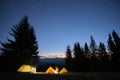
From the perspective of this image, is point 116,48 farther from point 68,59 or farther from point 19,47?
point 19,47

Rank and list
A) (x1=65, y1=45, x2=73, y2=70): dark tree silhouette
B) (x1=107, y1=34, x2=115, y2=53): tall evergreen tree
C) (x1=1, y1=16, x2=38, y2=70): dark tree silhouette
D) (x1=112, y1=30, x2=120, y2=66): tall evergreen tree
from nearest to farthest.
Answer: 1. (x1=1, y1=16, x2=38, y2=70): dark tree silhouette
2. (x1=112, y1=30, x2=120, y2=66): tall evergreen tree
3. (x1=107, y1=34, x2=115, y2=53): tall evergreen tree
4. (x1=65, y1=45, x2=73, y2=70): dark tree silhouette

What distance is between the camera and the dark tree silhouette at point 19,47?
23.3m

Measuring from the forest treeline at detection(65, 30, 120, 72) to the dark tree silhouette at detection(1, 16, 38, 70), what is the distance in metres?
23.5

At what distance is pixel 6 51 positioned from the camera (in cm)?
2452

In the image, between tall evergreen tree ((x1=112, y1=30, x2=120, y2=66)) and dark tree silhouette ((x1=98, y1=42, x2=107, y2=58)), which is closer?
tall evergreen tree ((x1=112, y1=30, x2=120, y2=66))

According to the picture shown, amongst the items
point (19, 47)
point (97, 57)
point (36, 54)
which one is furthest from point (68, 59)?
point (19, 47)

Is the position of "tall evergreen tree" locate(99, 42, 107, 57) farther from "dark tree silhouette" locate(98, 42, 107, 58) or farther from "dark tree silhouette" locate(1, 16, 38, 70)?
"dark tree silhouette" locate(1, 16, 38, 70)

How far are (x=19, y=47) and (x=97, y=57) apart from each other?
32.2 m

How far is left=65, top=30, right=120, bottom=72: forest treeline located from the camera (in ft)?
128

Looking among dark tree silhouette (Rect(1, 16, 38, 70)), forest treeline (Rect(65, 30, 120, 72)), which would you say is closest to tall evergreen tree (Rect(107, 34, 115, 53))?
forest treeline (Rect(65, 30, 120, 72))

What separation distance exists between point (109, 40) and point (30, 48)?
29486 mm

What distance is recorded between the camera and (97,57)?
1796 inches

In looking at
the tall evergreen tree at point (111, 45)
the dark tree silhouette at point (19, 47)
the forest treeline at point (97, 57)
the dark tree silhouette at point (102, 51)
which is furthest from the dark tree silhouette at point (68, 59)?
the dark tree silhouette at point (19, 47)

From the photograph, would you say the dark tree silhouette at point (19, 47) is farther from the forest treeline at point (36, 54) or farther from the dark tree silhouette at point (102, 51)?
the dark tree silhouette at point (102, 51)
